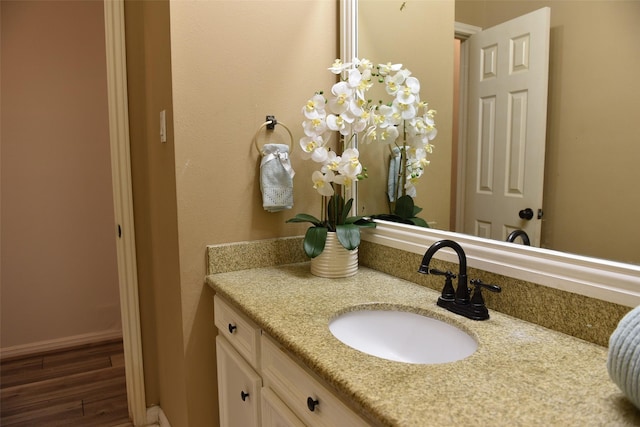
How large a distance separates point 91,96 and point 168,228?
1779 mm

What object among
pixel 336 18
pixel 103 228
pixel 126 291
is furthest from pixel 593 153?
pixel 103 228

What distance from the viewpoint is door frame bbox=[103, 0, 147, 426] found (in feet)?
6.04

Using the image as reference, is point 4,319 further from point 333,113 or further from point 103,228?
point 333,113

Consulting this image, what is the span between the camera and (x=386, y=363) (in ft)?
2.73

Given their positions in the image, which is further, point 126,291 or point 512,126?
point 126,291

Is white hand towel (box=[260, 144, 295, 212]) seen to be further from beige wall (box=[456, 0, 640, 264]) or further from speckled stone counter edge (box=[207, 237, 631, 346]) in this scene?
beige wall (box=[456, 0, 640, 264])

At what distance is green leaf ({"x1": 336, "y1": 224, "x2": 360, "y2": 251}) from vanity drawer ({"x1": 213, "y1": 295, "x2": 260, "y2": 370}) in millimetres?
394

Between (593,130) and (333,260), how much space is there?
0.81 meters

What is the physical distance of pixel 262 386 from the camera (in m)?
1.19

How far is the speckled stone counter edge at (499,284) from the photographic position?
0.91 meters

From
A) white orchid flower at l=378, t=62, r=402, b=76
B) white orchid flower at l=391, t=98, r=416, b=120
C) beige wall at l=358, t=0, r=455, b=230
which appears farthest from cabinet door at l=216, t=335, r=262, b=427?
white orchid flower at l=378, t=62, r=402, b=76

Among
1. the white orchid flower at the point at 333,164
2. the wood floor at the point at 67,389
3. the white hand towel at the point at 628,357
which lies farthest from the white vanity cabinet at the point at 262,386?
the wood floor at the point at 67,389

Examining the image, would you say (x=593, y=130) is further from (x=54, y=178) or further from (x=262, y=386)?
(x=54, y=178)

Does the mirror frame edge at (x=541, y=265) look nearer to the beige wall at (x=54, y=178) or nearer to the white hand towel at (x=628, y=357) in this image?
the white hand towel at (x=628, y=357)
